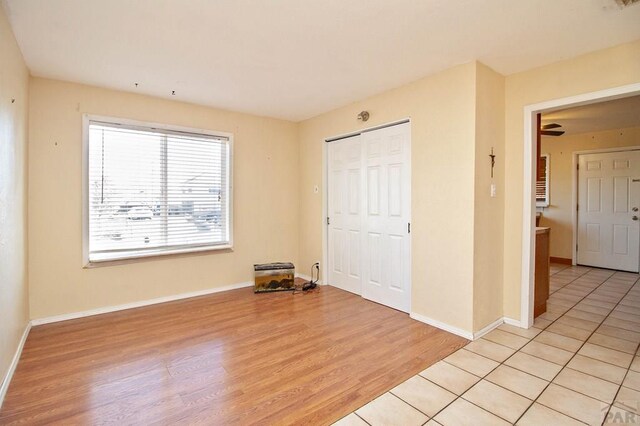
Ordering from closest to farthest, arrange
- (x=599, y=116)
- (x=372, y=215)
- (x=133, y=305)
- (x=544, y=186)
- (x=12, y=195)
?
(x=12, y=195) < (x=133, y=305) < (x=372, y=215) < (x=599, y=116) < (x=544, y=186)

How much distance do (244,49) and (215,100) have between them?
4.81 ft

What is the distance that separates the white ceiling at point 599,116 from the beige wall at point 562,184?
0.27 m

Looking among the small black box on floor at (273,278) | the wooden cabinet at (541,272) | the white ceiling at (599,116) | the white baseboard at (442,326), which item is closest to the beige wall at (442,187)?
the white baseboard at (442,326)

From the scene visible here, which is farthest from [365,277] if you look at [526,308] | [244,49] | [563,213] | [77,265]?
[563,213]

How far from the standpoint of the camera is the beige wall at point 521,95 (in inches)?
102

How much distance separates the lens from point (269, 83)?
3.36 metres

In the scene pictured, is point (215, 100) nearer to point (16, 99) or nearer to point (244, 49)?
point (244, 49)

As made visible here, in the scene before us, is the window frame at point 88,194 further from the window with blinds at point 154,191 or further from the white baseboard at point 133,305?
the white baseboard at point 133,305

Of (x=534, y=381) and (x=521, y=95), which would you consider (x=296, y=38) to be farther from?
(x=534, y=381)

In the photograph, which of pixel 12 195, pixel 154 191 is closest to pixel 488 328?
pixel 154 191

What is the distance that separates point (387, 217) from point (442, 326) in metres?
1.32

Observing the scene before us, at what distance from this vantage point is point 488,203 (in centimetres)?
299

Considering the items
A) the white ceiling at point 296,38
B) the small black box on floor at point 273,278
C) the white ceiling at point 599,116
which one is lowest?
the small black box on floor at point 273,278

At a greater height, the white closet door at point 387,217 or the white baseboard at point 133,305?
the white closet door at point 387,217
